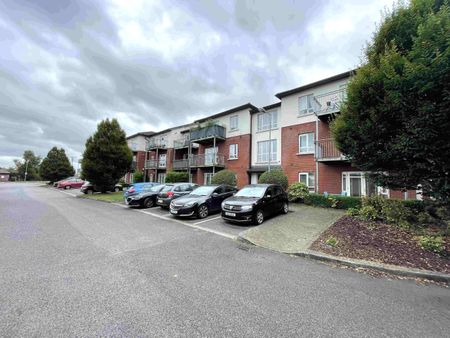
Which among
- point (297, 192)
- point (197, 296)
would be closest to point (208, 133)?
point (297, 192)

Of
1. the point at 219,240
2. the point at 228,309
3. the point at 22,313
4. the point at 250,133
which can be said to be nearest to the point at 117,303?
the point at 22,313

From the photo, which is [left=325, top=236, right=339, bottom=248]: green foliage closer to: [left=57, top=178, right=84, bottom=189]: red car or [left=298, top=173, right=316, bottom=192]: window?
[left=298, top=173, right=316, bottom=192]: window

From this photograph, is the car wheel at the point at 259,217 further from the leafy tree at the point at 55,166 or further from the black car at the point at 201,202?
the leafy tree at the point at 55,166

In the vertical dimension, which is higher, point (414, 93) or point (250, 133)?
point (250, 133)

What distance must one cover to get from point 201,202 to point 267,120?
41.6ft

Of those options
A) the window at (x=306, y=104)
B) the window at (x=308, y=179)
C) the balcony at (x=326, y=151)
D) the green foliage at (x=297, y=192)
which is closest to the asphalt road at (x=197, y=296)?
the green foliage at (x=297, y=192)

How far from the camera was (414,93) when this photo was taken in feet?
17.3

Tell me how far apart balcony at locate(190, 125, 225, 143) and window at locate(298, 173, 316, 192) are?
9616mm

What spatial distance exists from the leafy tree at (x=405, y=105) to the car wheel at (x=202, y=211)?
6618 mm

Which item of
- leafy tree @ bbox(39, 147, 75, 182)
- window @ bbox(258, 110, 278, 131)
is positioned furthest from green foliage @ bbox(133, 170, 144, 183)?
window @ bbox(258, 110, 278, 131)

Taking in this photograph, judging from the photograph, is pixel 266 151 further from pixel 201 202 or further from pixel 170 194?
pixel 201 202

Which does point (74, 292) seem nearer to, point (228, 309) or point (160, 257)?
point (160, 257)

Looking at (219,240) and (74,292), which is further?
(219,240)

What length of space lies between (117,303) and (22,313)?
118 centimetres
